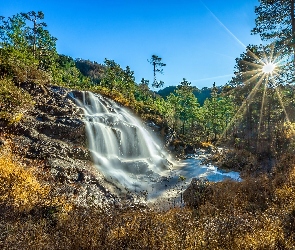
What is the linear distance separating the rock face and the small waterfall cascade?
3.04 feet

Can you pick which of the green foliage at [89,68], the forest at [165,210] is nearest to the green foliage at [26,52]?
the forest at [165,210]

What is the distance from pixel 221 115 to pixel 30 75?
1635 inches

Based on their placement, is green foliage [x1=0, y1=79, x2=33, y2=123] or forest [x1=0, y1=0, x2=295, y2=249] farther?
green foliage [x1=0, y1=79, x2=33, y2=123]

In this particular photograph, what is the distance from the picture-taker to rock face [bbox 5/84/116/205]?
464 inches

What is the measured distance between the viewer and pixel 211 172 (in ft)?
61.1

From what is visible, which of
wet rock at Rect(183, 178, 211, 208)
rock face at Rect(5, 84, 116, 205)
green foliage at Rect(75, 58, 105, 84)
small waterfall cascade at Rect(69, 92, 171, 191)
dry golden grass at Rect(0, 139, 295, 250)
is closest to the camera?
dry golden grass at Rect(0, 139, 295, 250)

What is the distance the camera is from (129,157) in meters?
19.5

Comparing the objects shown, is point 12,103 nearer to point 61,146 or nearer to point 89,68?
point 61,146

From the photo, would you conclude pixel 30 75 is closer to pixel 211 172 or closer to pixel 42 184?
pixel 42 184

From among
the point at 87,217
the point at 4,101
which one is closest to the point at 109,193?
the point at 87,217

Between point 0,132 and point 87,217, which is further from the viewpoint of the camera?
point 0,132

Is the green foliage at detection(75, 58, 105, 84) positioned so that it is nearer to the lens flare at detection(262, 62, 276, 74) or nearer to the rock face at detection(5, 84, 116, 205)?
the lens flare at detection(262, 62, 276, 74)

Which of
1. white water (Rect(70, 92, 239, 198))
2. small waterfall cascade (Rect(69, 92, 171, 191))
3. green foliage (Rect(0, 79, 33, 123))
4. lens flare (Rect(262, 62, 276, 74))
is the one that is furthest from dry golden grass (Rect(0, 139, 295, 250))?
lens flare (Rect(262, 62, 276, 74))

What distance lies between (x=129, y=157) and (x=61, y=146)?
6.27m
